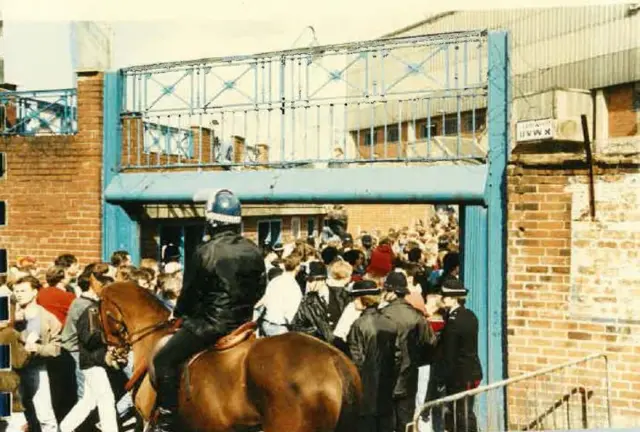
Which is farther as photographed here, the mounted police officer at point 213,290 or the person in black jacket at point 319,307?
the person in black jacket at point 319,307

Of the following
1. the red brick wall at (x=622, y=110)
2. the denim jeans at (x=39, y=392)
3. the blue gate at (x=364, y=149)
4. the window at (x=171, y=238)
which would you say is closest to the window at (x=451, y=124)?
the blue gate at (x=364, y=149)

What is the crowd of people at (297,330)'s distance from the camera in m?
6.57

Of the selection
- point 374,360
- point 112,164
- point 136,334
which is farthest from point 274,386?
point 112,164

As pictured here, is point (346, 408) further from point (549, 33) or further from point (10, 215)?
point (549, 33)

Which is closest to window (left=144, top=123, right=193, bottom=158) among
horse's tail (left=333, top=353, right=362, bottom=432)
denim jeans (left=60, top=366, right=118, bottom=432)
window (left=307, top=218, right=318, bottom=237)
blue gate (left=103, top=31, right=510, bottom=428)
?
blue gate (left=103, top=31, right=510, bottom=428)

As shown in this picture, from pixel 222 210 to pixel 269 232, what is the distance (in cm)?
1137

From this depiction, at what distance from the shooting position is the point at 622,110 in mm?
23500

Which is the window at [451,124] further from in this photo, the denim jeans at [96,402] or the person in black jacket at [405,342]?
the denim jeans at [96,402]

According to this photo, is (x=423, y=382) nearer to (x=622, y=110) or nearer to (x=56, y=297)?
(x=56, y=297)

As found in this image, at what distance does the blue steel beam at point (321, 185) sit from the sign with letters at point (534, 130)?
686mm

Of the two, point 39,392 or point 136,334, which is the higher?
point 136,334

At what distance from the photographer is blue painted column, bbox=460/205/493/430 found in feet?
27.0

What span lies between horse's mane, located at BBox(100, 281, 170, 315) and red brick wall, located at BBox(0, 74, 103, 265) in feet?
14.7

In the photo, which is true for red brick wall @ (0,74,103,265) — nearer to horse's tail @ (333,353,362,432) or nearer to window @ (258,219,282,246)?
window @ (258,219,282,246)
